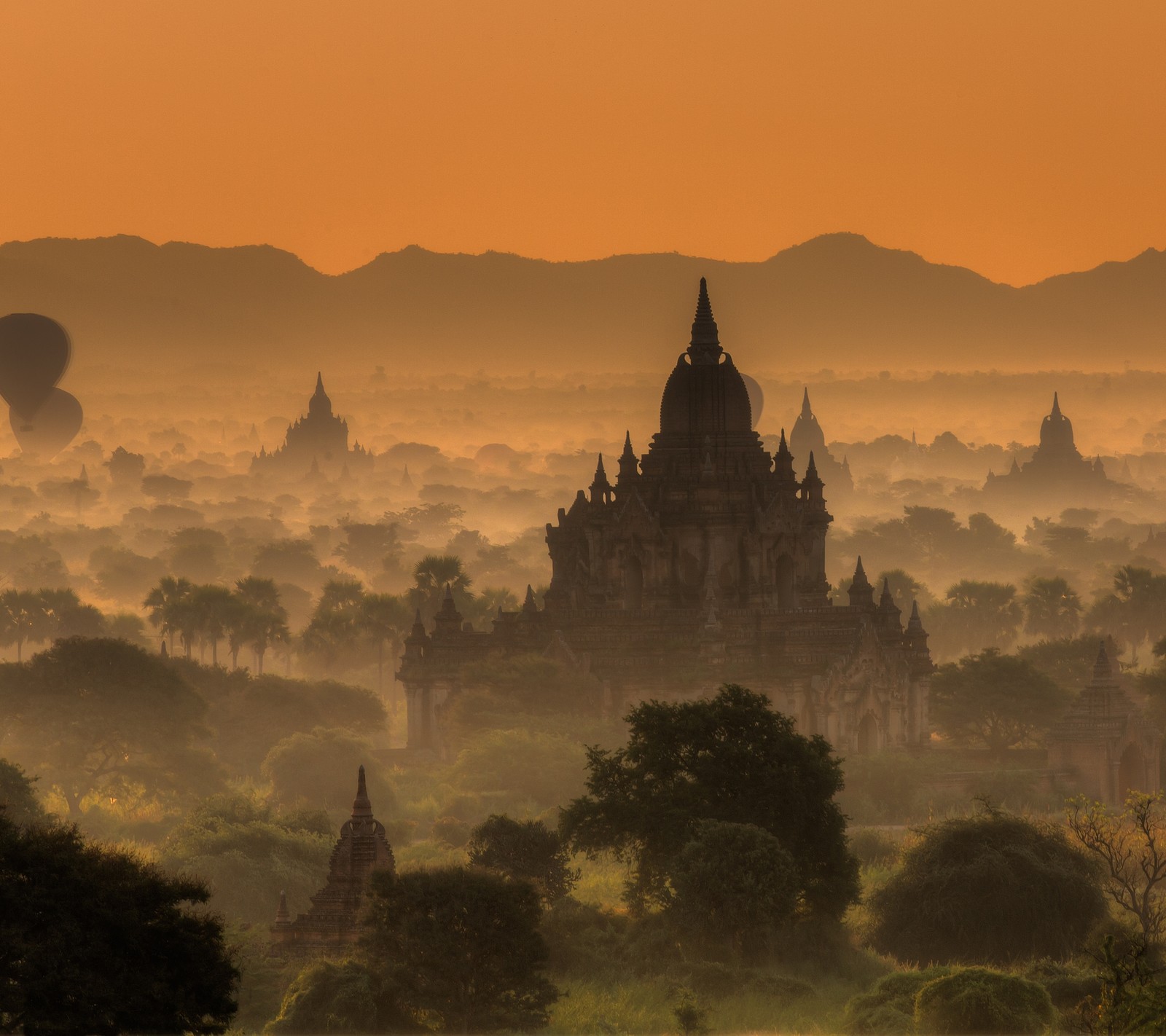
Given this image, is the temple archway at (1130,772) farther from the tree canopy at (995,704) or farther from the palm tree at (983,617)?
the palm tree at (983,617)

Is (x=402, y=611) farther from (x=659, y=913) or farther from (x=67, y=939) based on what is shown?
(x=67, y=939)

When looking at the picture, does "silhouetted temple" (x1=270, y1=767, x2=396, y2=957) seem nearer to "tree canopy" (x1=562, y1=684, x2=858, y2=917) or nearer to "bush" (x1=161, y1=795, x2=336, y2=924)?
"tree canopy" (x1=562, y1=684, x2=858, y2=917)

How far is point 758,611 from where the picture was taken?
87688 mm

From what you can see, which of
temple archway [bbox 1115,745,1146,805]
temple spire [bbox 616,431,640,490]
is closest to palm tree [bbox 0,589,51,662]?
temple spire [bbox 616,431,640,490]

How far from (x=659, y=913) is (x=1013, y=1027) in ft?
37.8

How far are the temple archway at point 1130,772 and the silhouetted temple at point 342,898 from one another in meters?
35.0

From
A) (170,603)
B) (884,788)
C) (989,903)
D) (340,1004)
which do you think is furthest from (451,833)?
(170,603)

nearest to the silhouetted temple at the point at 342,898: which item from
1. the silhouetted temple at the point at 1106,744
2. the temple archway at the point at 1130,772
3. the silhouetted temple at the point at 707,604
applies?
the silhouetted temple at the point at 707,604

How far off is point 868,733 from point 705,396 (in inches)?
568

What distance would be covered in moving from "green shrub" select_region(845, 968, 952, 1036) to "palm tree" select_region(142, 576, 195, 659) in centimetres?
7034

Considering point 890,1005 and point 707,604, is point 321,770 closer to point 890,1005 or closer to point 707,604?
point 707,604

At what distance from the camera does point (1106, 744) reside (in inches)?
3152

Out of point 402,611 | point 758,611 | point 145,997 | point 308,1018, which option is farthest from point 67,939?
point 402,611

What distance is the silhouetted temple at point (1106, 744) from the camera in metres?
80.1
